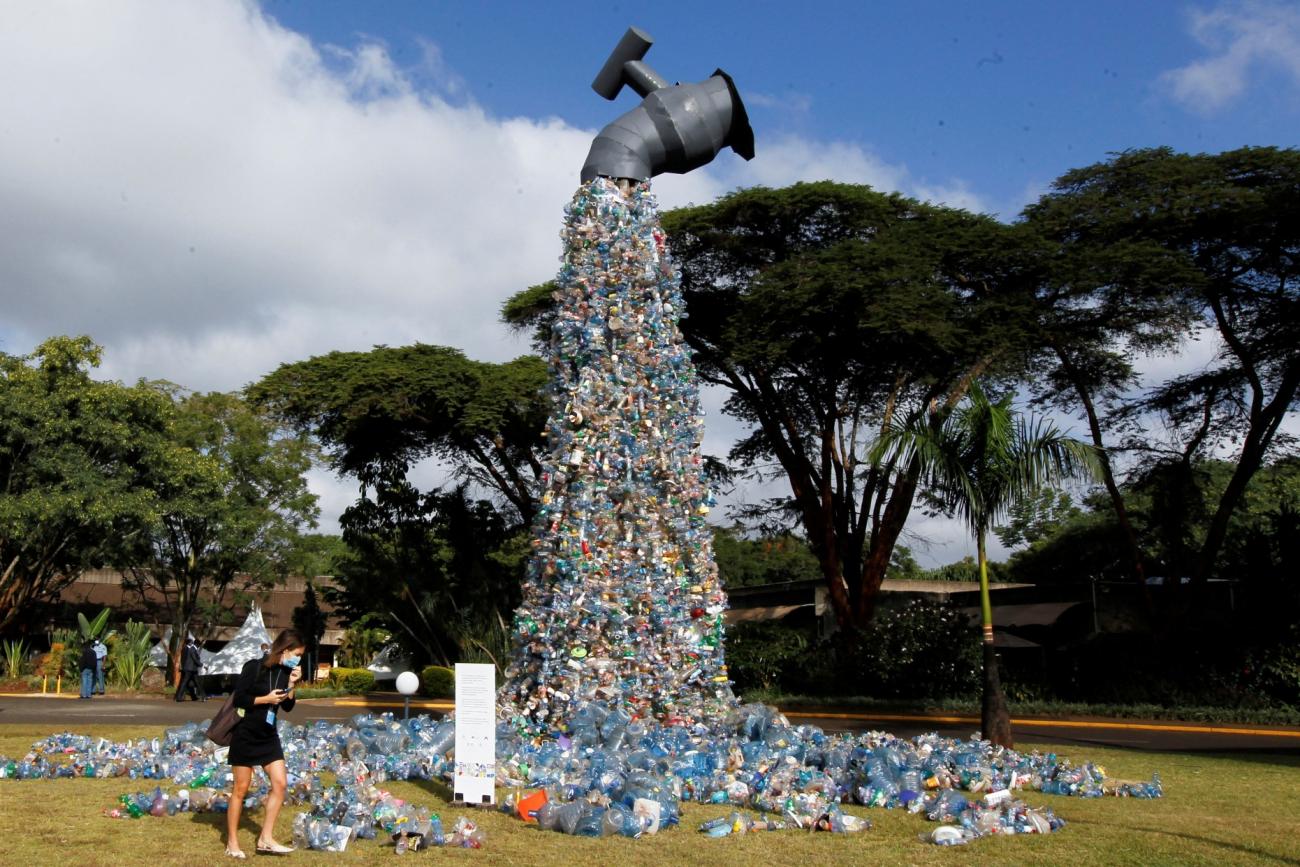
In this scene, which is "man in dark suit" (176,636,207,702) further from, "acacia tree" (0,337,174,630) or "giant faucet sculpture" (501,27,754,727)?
"giant faucet sculpture" (501,27,754,727)

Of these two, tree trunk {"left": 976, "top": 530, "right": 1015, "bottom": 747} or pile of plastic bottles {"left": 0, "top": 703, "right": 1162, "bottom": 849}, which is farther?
tree trunk {"left": 976, "top": 530, "right": 1015, "bottom": 747}

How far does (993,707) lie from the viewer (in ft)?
37.3

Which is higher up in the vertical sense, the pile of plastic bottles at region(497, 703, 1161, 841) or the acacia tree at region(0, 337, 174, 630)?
the acacia tree at region(0, 337, 174, 630)

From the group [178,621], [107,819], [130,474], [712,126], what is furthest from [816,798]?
[178,621]

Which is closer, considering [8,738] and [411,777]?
[411,777]

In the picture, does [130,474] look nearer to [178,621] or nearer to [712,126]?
[178,621]

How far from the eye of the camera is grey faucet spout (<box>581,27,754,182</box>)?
39.9 ft

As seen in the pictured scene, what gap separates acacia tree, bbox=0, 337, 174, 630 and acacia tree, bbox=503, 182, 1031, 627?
33.0 feet

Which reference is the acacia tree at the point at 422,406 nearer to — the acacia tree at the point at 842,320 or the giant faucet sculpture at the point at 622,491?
the acacia tree at the point at 842,320

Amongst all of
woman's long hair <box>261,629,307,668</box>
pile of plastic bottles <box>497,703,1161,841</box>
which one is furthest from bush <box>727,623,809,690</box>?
woman's long hair <box>261,629,307,668</box>

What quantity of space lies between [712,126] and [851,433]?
16132 millimetres

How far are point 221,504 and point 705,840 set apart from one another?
2717 cm

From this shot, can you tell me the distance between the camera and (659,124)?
1231cm

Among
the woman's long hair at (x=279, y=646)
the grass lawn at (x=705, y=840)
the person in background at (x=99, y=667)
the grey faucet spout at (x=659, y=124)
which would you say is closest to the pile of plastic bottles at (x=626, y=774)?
the grass lawn at (x=705, y=840)
